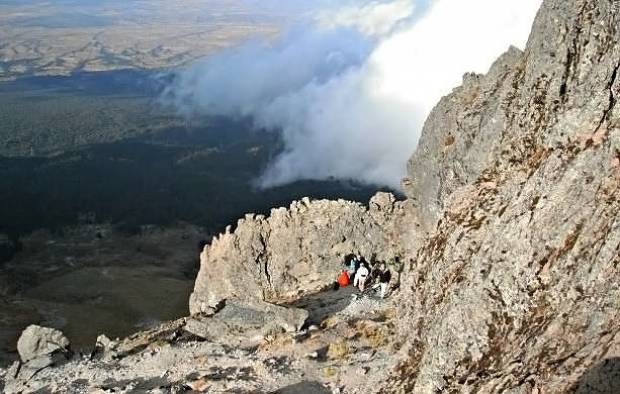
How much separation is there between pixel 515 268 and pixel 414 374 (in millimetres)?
6936

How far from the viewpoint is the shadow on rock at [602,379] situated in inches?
727

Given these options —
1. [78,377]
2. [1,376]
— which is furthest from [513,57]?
[1,376]

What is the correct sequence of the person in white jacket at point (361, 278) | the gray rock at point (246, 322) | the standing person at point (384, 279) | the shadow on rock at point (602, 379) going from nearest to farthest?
the shadow on rock at point (602, 379)
the gray rock at point (246, 322)
the standing person at point (384, 279)
the person in white jacket at point (361, 278)

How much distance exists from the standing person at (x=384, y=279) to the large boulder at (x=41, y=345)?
92.1 ft

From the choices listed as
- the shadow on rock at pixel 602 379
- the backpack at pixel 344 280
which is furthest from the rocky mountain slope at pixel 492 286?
the backpack at pixel 344 280

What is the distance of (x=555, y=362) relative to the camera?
2095 cm

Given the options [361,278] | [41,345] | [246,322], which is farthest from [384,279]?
[41,345]

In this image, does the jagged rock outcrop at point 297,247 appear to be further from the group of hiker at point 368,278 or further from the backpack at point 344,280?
the backpack at point 344,280

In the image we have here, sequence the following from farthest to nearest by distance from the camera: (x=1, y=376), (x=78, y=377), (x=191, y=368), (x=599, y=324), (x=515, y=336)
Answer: (x=1, y=376) < (x=78, y=377) < (x=191, y=368) < (x=515, y=336) < (x=599, y=324)

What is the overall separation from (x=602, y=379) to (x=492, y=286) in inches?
309

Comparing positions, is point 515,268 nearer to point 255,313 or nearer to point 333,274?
point 255,313

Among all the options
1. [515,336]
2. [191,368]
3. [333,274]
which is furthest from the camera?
[333,274]

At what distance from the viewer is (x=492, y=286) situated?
26.3 metres

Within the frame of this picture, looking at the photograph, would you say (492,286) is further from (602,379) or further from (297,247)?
(297,247)
